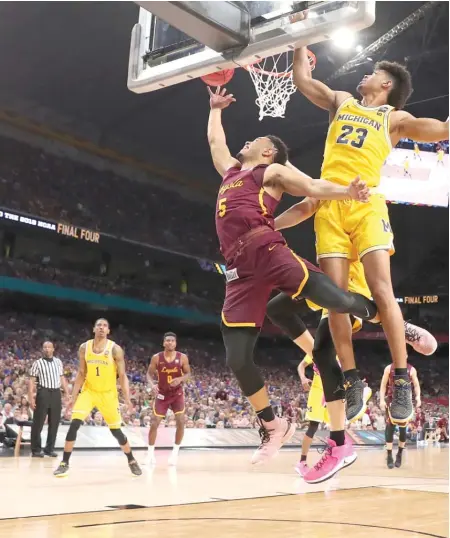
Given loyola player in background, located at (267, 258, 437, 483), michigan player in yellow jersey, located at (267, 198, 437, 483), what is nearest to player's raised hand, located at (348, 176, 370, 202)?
michigan player in yellow jersey, located at (267, 198, 437, 483)

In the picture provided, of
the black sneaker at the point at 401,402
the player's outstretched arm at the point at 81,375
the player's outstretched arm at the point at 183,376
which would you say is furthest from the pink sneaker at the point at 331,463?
the player's outstretched arm at the point at 183,376

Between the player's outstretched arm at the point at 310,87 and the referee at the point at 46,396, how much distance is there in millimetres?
8788

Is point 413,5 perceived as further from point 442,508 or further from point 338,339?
point 338,339

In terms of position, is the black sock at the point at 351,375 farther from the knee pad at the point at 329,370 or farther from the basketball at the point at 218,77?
the basketball at the point at 218,77

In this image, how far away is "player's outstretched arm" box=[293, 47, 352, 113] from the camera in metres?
4.32

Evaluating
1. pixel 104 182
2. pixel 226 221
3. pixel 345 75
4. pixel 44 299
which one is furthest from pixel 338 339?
pixel 104 182

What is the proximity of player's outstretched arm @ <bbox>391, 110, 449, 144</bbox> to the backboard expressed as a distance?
0.76m

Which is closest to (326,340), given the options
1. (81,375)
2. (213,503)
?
(213,503)

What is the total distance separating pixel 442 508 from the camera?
6285 millimetres

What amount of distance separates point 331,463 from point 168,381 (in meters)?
7.35

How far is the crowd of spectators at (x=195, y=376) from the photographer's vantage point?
16.9 meters

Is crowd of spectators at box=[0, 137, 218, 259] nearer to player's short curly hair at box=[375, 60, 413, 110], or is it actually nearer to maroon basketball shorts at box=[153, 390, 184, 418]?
maroon basketball shorts at box=[153, 390, 184, 418]

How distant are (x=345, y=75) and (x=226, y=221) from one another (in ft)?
52.8

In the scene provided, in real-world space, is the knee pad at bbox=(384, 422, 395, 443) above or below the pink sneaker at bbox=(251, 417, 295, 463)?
below
